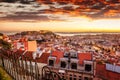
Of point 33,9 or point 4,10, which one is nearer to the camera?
point 4,10

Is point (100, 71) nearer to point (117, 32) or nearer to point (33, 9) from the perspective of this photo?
point (117, 32)

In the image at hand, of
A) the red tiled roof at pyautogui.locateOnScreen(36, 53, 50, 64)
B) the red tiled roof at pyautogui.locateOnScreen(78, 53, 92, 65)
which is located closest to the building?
the red tiled roof at pyautogui.locateOnScreen(78, 53, 92, 65)

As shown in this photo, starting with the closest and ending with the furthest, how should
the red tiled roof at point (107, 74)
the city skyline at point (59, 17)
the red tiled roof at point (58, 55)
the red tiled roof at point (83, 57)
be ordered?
the red tiled roof at point (107, 74)
the red tiled roof at point (83, 57)
the red tiled roof at point (58, 55)
the city skyline at point (59, 17)

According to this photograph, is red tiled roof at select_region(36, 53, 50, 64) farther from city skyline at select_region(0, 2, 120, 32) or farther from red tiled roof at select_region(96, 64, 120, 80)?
red tiled roof at select_region(96, 64, 120, 80)

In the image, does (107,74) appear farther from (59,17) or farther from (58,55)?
(59,17)

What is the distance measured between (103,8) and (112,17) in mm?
657

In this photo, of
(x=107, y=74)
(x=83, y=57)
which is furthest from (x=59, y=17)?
(x=107, y=74)

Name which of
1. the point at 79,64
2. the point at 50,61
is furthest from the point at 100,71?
the point at 50,61

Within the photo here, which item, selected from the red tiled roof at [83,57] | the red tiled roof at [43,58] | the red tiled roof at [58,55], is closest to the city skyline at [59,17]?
the red tiled roof at [58,55]

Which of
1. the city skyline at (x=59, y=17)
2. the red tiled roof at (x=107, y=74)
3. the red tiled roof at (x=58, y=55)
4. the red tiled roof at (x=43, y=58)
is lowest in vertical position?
the red tiled roof at (x=107, y=74)

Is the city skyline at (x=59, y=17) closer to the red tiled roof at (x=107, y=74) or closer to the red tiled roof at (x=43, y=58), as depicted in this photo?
the red tiled roof at (x=43, y=58)

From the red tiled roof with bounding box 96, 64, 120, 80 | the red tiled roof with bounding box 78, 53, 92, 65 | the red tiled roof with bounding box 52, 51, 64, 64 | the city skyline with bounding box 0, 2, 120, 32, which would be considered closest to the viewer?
the red tiled roof with bounding box 96, 64, 120, 80

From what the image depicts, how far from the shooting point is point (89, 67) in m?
5.69

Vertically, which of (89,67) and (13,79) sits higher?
(13,79)
